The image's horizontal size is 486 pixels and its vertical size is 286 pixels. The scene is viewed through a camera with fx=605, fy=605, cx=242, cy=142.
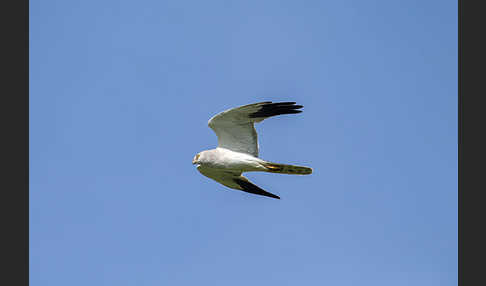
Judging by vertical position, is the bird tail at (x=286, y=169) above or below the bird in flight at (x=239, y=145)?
below

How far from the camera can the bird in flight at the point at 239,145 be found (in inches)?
523

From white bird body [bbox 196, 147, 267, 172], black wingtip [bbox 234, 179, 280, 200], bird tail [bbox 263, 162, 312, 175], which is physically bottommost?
→ black wingtip [bbox 234, 179, 280, 200]

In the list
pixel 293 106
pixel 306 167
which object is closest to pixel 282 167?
pixel 306 167

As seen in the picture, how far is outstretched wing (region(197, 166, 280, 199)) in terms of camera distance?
14.3 m

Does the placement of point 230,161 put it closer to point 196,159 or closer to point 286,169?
point 196,159

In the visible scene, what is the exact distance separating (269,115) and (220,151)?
1469 millimetres

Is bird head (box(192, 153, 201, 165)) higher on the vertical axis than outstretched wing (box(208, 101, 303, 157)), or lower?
lower

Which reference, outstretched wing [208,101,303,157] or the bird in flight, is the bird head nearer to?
the bird in flight

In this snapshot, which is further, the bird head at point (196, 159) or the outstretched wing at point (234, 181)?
the outstretched wing at point (234, 181)

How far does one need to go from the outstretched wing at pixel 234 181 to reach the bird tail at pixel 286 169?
3.94 feet

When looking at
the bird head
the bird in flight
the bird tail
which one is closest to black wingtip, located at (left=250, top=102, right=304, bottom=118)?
the bird in flight

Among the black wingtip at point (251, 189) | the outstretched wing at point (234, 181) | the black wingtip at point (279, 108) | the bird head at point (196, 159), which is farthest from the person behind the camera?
the black wingtip at point (251, 189)

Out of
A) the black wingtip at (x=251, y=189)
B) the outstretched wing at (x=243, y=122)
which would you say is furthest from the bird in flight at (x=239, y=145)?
the black wingtip at (x=251, y=189)

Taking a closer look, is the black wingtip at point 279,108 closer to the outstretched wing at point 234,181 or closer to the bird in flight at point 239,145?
the bird in flight at point 239,145
